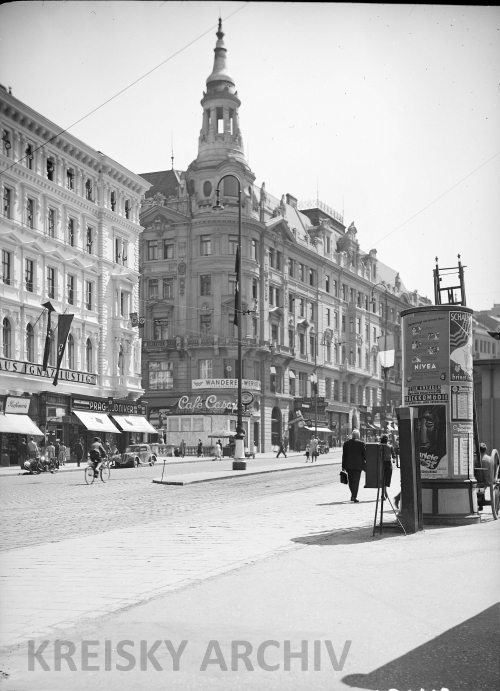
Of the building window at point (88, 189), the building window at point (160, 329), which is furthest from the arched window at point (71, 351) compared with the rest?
the building window at point (160, 329)

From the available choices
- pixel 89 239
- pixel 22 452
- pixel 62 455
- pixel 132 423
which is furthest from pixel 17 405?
pixel 132 423

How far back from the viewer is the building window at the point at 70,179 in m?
46.8

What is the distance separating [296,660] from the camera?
533cm

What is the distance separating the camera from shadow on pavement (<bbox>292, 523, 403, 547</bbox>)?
11701 mm

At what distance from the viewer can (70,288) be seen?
46562mm

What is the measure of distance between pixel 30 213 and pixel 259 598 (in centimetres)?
3741

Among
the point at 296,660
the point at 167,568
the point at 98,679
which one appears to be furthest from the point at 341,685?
the point at 167,568

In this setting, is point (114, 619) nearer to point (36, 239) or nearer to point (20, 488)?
point (20, 488)

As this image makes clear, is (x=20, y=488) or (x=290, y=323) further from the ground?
(x=290, y=323)

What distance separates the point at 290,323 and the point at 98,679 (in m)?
72.5

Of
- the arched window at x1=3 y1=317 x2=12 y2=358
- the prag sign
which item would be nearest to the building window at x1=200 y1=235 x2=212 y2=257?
the prag sign

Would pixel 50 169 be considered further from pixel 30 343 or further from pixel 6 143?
pixel 30 343

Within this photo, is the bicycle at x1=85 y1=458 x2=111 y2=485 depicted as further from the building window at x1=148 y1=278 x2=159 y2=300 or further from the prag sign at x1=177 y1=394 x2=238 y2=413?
the building window at x1=148 y1=278 x2=159 y2=300

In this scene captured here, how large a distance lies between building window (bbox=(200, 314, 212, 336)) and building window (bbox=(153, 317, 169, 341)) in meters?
3.01
